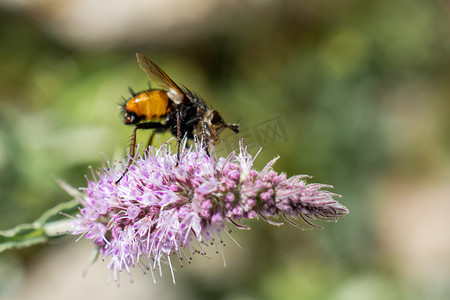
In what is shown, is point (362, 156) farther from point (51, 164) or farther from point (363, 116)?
point (51, 164)

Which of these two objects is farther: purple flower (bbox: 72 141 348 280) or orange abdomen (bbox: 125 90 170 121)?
orange abdomen (bbox: 125 90 170 121)

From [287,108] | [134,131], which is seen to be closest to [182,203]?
[134,131]

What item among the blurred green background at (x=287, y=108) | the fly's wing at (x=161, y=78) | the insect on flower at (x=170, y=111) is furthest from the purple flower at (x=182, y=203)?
the blurred green background at (x=287, y=108)

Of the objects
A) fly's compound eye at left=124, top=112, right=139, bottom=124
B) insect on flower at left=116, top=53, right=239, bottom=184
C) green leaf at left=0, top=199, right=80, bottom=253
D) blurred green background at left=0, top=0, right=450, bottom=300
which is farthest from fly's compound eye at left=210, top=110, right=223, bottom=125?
blurred green background at left=0, top=0, right=450, bottom=300

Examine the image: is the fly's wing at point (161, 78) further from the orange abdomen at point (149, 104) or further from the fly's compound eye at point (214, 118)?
the fly's compound eye at point (214, 118)

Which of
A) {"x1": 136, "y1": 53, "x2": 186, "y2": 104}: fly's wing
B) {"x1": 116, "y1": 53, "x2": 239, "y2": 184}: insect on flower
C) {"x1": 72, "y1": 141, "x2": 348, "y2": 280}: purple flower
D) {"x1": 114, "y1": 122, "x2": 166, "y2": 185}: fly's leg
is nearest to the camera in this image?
{"x1": 72, "y1": 141, "x2": 348, "y2": 280}: purple flower

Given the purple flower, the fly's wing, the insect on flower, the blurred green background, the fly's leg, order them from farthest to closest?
the blurred green background < the insect on flower < the fly's wing < the fly's leg < the purple flower

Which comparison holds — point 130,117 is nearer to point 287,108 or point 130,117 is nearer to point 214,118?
point 214,118

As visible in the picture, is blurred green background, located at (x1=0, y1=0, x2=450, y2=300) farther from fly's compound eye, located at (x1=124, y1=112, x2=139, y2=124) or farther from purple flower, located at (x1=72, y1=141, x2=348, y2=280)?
purple flower, located at (x1=72, y1=141, x2=348, y2=280)
